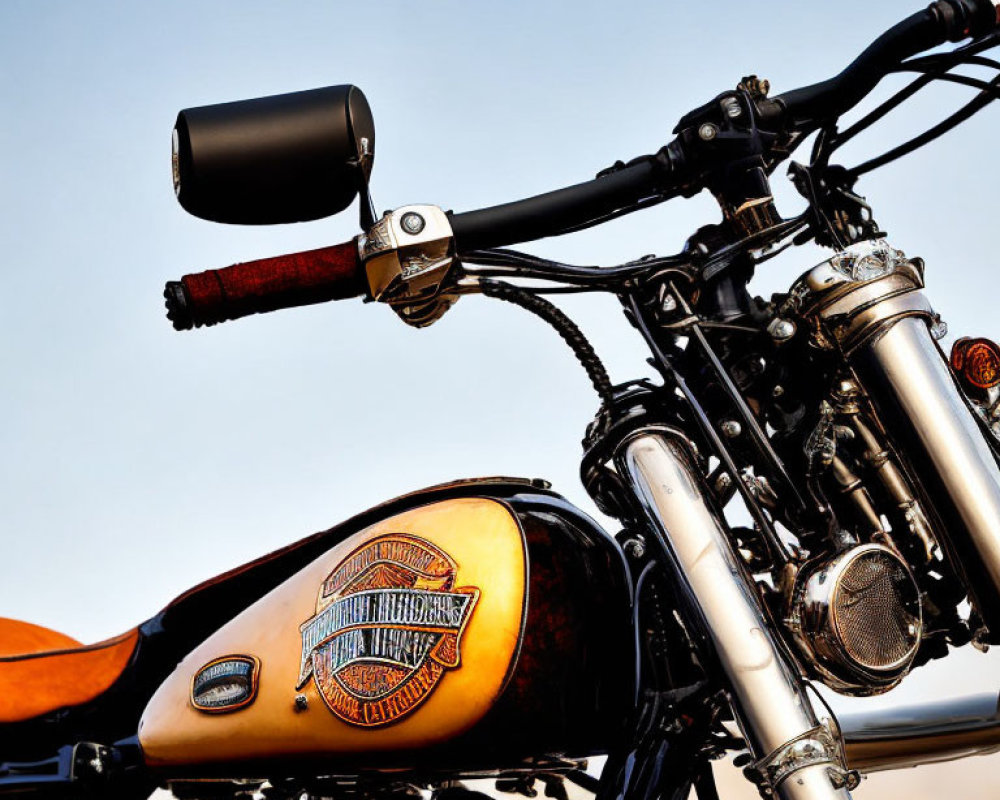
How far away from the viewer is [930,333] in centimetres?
146

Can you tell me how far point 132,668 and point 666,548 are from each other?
109 cm

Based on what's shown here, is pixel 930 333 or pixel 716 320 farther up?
pixel 716 320

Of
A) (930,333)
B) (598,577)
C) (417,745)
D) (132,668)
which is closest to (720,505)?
(598,577)

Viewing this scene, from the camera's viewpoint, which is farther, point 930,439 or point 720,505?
point 720,505

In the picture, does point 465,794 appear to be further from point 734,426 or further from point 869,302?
point 869,302

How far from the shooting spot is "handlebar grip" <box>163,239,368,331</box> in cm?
149

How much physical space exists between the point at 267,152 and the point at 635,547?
2.55ft

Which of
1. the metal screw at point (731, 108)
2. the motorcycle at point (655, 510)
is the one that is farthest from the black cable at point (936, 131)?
the metal screw at point (731, 108)

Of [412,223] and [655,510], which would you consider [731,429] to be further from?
[412,223]

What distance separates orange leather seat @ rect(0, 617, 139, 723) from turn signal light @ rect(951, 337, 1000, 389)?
57.4 inches

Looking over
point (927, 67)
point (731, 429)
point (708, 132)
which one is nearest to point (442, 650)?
point (731, 429)

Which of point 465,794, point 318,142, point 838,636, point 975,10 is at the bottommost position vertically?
point 838,636

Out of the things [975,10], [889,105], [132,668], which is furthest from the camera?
[132,668]

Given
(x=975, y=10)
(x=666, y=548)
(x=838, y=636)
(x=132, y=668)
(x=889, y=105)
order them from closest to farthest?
(x=838, y=636) < (x=666, y=548) < (x=975, y=10) < (x=889, y=105) < (x=132, y=668)
